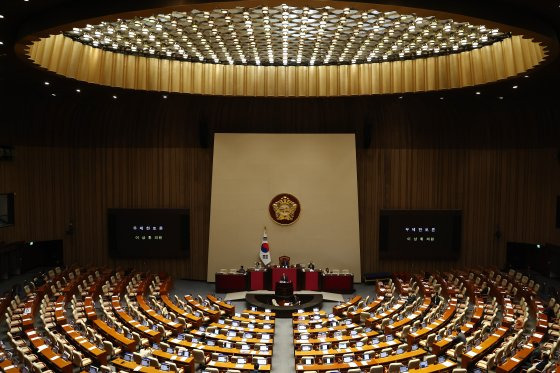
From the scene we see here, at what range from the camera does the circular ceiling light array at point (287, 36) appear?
14359mm

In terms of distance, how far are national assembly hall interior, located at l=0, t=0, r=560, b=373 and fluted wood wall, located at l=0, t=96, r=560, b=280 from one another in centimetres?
10

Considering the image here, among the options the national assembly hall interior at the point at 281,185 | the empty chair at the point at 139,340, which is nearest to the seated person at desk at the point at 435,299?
the national assembly hall interior at the point at 281,185

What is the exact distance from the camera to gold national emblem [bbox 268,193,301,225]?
23.6 m

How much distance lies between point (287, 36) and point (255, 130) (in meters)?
8.07

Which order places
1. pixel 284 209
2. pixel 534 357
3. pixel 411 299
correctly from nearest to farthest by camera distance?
1. pixel 534 357
2. pixel 411 299
3. pixel 284 209

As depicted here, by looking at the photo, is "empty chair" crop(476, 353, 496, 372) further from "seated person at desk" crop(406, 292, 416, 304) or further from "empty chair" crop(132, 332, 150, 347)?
"empty chair" crop(132, 332, 150, 347)

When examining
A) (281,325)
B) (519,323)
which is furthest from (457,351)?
(281,325)

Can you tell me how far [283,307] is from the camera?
19.0m

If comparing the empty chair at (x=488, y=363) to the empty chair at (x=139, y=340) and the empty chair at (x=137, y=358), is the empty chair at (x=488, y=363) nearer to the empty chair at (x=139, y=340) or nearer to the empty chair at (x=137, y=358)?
the empty chair at (x=137, y=358)

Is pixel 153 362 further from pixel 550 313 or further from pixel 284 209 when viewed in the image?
pixel 550 313

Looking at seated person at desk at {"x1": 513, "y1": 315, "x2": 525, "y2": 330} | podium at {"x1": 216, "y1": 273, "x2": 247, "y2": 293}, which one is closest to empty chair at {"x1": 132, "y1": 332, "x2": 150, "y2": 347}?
podium at {"x1": 216, "y1": 273, "x2": 247, "y2": 293}

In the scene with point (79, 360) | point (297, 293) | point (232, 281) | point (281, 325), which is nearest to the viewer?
point (79, 360)

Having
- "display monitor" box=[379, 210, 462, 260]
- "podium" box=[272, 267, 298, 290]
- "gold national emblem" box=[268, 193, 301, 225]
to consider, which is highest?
"gold national emblem" box=[268, 193, 301, 225]

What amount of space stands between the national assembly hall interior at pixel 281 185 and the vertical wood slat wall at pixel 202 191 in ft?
0.32
